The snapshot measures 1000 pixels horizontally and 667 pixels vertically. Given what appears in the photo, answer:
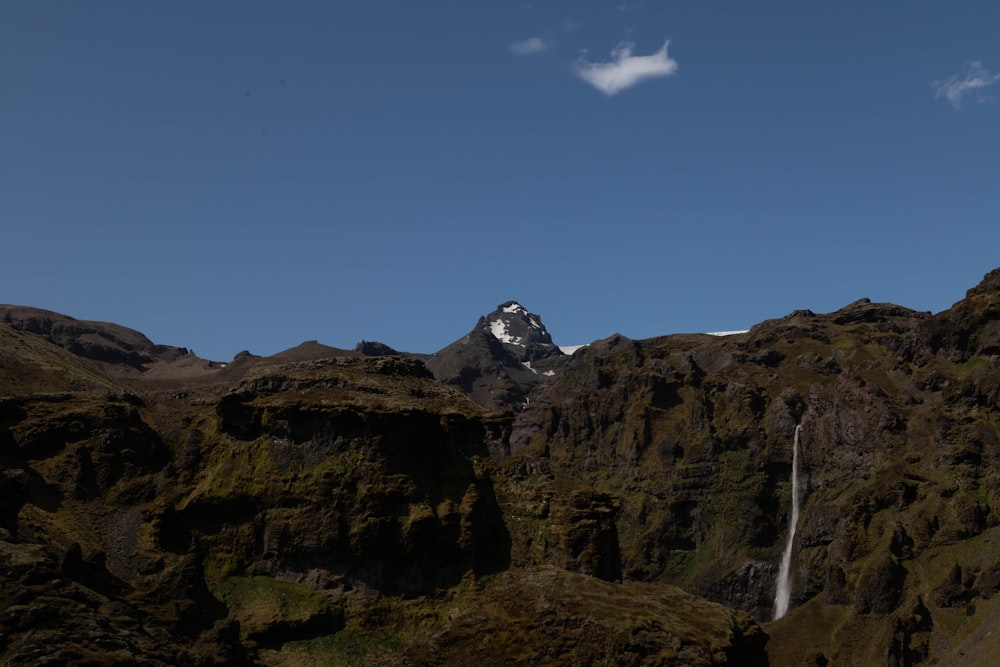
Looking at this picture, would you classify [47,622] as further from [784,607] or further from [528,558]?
[784,607]

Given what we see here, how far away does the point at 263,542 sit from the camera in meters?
68.6

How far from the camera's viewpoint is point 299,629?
62250 millimetres

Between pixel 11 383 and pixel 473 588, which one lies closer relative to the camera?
pixel 473 588

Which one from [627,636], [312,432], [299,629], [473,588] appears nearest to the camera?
[627,636]

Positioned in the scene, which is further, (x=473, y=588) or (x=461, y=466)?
(x=461, y=466)

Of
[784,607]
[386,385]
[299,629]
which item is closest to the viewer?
[299,629]

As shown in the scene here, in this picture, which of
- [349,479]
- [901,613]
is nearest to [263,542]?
[349,479]

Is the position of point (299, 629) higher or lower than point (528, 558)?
lower

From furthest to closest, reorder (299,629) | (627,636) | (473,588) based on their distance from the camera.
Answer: (473,588) → (299,629) → (627,636)

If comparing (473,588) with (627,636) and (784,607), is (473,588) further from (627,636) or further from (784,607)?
(784,607)

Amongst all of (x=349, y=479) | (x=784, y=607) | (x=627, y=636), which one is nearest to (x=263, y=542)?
(x=349, y=479)

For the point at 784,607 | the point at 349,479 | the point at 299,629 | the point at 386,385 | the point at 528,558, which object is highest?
the point at 386,385

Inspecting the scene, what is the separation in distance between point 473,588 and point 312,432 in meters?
16.8

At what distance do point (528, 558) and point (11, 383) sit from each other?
5306 cm
